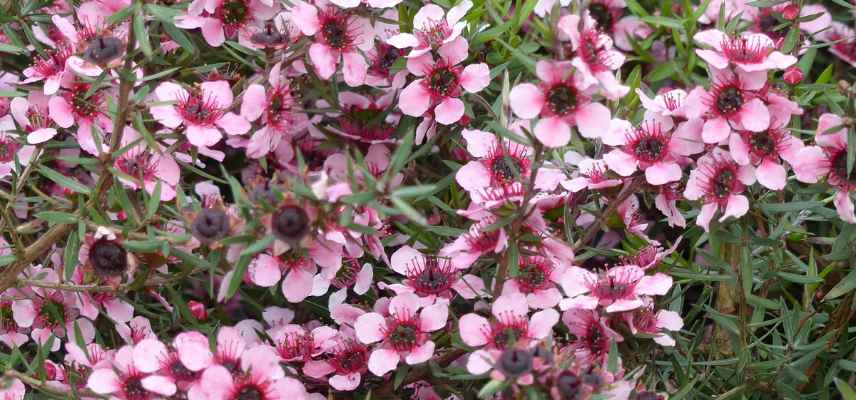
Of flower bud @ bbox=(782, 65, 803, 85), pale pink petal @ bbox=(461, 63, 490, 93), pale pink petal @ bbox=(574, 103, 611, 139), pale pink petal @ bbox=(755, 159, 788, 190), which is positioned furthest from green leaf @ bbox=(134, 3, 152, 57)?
flower bud @ bbox=(782, 65, 803, 85)

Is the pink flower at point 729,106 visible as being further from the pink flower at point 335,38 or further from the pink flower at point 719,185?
the pink flower at point 335,38

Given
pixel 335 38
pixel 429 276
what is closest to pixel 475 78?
pixel 335 38

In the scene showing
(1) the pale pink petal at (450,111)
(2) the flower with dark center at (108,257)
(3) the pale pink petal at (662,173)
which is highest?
(3) the pale pink petal at (662,173)

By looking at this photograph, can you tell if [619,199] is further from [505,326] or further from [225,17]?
[225,17]

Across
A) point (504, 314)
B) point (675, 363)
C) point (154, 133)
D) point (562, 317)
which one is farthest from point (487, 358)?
point (154, 133)

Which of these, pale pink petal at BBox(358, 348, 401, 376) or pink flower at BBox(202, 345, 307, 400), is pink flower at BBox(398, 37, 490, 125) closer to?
pale pink petal at BBox(358, 348, 401, 376)

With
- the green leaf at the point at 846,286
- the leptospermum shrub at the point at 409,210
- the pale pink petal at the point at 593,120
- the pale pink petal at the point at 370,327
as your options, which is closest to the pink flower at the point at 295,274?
the leptospermum shrub at the point at 409,210

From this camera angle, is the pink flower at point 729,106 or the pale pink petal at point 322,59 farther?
the pale pink petal at point 322,59
